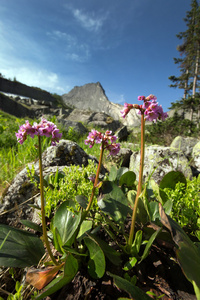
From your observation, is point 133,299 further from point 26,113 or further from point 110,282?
point 26,113

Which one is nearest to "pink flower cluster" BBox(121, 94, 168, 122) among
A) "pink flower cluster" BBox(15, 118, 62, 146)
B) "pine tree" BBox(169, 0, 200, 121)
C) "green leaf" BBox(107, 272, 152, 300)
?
"pink flower cluster" BBox(15, 118, 62, 146)

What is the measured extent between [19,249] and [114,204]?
0.54 m

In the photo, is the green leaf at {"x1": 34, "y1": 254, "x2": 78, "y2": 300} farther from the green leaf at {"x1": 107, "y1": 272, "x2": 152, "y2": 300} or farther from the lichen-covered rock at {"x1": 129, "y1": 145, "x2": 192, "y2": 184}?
the lichen-covered rock at {"x1": 129, "y1": 145, "x2": 192, "y2": 184}

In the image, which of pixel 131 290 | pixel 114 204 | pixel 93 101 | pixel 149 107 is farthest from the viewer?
pixel 93 101

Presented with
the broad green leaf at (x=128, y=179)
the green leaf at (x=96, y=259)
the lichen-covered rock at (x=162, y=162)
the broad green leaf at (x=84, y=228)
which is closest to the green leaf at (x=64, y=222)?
the broad green leaf at (x=84, y=228)

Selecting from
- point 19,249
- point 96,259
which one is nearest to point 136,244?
point 96,259

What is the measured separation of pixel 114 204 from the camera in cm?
99

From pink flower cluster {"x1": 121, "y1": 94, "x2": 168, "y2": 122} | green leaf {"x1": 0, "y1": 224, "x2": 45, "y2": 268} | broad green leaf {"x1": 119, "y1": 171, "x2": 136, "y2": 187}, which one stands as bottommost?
green leaf {"x1": 0, "y1": 224, "x2": 45, "y2": 268}

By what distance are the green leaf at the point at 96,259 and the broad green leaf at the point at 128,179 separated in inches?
28.0

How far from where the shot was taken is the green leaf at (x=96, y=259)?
2.35 feet

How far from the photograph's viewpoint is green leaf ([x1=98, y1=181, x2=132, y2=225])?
0.95m

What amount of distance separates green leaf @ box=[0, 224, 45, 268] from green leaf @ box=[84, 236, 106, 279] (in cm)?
29

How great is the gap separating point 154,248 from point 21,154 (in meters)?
2.59

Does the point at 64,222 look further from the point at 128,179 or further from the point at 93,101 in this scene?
the point at 93,101
